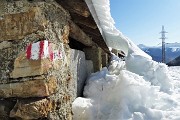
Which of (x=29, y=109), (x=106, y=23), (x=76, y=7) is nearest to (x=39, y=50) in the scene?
(x=29, y=109)

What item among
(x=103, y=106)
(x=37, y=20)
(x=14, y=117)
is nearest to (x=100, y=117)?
(x=103, y=106)

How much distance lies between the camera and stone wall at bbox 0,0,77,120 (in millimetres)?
2035

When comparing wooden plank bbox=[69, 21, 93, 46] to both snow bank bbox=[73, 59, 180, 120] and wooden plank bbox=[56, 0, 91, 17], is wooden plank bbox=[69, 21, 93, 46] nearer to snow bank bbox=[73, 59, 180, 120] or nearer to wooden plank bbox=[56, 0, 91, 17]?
wooden plank bbox=[56, 0, 91, 17]

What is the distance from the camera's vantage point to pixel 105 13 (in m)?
3.15

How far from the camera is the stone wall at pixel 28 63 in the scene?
204cm

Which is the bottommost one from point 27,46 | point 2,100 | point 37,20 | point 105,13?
point 2,100

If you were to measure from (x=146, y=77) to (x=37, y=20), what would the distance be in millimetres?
1969


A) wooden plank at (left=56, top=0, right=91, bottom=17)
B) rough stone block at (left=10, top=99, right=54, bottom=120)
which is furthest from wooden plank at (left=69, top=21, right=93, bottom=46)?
rough stone block at (left=10, top=99, right=54, bottom=120)

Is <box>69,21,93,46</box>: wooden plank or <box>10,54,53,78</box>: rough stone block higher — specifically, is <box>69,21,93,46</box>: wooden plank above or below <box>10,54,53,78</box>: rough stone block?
above

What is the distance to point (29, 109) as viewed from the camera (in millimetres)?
2002

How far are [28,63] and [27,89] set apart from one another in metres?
0.18

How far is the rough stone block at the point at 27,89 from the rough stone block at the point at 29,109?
0.17 ft

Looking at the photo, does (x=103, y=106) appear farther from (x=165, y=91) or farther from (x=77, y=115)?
(x=165, y=91)

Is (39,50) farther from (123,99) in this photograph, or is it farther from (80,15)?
(123,99)
